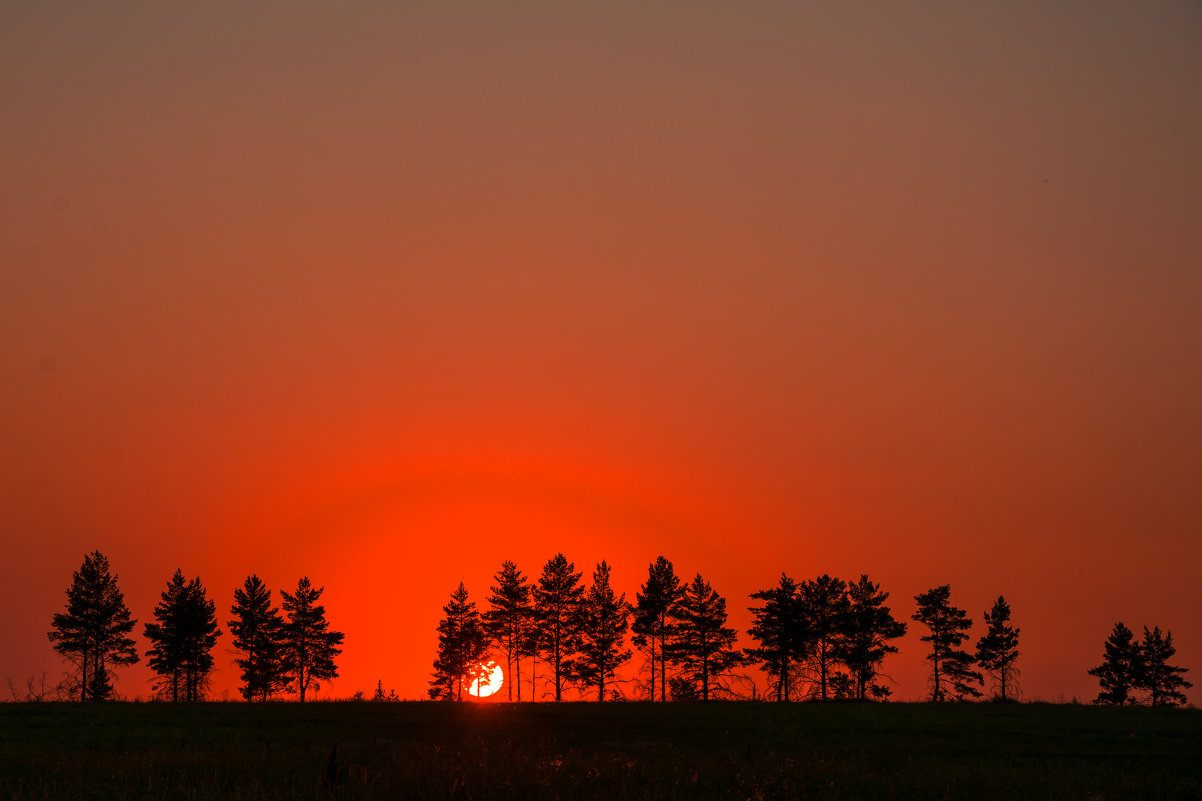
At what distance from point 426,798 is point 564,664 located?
2933 inches

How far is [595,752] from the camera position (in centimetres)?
2283

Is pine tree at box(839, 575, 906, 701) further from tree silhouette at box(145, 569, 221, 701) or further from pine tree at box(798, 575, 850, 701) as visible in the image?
tree silhouette at box(145, 569, 221, 701)

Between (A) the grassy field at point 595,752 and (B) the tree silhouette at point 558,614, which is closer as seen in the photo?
(A) the grassy field at point 595,752

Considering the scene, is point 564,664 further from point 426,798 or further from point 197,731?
point 426,798

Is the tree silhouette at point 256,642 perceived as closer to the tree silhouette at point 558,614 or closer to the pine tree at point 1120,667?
the tree silhouette at point 558,614

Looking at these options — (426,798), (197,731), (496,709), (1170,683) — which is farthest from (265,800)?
(1170,683)

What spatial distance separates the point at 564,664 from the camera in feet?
288

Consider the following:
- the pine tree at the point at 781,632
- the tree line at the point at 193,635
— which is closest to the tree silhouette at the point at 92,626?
the tree line at the point at 193,635

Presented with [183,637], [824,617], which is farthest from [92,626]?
[824,617]

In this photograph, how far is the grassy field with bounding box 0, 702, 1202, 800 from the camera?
55.1 feet

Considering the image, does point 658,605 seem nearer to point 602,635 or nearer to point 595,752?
point 602,635

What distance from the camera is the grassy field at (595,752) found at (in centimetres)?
1678

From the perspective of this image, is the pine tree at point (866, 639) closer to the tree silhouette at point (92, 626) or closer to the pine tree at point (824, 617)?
the pine tree at point (824, 617)

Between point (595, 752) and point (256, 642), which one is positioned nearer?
point (595, 752)
